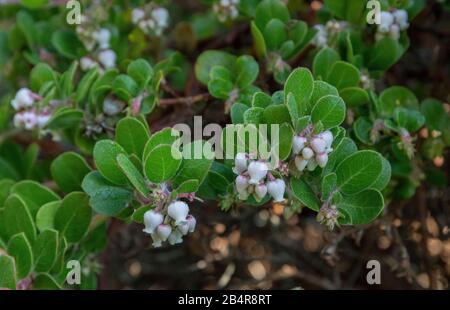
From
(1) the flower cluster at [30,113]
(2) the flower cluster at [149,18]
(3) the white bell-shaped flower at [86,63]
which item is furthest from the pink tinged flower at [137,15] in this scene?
(1) the flower cluster at [30,113]

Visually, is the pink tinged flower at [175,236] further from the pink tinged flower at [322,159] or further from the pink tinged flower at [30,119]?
the pink tinged flower at [30,119]

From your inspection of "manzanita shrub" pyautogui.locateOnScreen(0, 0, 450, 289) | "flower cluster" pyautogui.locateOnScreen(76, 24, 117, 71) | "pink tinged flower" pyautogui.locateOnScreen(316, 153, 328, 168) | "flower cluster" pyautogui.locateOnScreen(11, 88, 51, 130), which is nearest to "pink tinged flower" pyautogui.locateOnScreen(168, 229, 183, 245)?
"manzanita shrub" pyautogui.locateOnScreen(0, 0, 450, 289)

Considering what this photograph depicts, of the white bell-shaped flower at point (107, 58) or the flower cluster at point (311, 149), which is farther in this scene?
the white bell-shaped flower at point (107, 58)

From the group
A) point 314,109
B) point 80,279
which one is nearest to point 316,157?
point 314,109

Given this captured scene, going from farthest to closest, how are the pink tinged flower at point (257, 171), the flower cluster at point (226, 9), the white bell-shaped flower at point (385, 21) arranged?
the flower cluster at point (226, 9) → the white bell-shaped flower at point (385, 21) → the pink tinged flower at point (257, 171)

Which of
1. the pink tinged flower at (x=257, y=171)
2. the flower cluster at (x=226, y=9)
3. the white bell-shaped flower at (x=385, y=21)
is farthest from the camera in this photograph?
the flower cluster at (x=226, y=9)

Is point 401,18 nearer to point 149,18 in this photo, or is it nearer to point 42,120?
point 149,18
